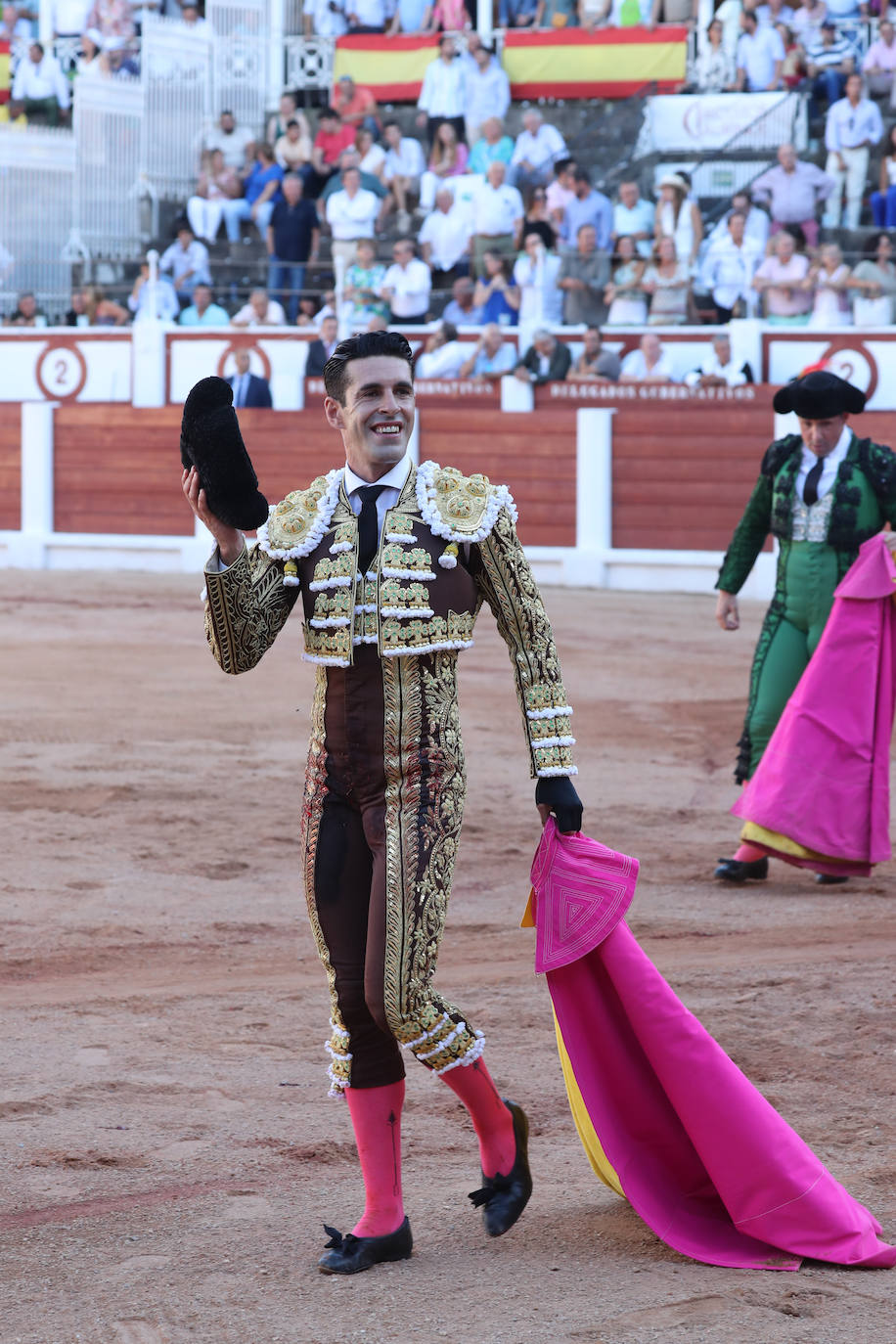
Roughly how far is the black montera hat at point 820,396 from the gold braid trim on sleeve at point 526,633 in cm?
239

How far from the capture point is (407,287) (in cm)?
1273

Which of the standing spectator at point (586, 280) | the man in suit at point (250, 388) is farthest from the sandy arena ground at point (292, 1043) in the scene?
the man in suit at point (250, 388)

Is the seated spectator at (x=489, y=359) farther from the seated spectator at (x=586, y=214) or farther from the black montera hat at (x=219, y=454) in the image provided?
the black montera hat at (x=219, y=454)

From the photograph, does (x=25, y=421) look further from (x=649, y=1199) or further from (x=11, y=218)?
(x=649, y=1199)

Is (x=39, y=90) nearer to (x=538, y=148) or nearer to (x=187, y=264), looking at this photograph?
(x=187, y=264)

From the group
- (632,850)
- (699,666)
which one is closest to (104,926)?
(632,850)

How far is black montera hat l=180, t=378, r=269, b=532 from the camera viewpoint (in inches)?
94.9

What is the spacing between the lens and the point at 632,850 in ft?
18.1

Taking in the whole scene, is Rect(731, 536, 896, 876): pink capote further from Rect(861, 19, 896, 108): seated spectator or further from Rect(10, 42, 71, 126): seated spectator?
Rect(10, 42, 71, 126): seated spectator

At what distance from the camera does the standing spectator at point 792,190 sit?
12.1 meters

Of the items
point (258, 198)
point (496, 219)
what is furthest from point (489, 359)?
point (258, 198)

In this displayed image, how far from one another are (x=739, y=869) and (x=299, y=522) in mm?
2844

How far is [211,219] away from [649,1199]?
13.1 meters

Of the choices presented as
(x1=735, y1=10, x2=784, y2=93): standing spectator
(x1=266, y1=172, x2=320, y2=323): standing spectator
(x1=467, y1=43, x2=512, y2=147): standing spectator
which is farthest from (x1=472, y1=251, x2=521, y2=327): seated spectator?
(x1=735, y1=10, x2=784, y2=93): standing spectator
